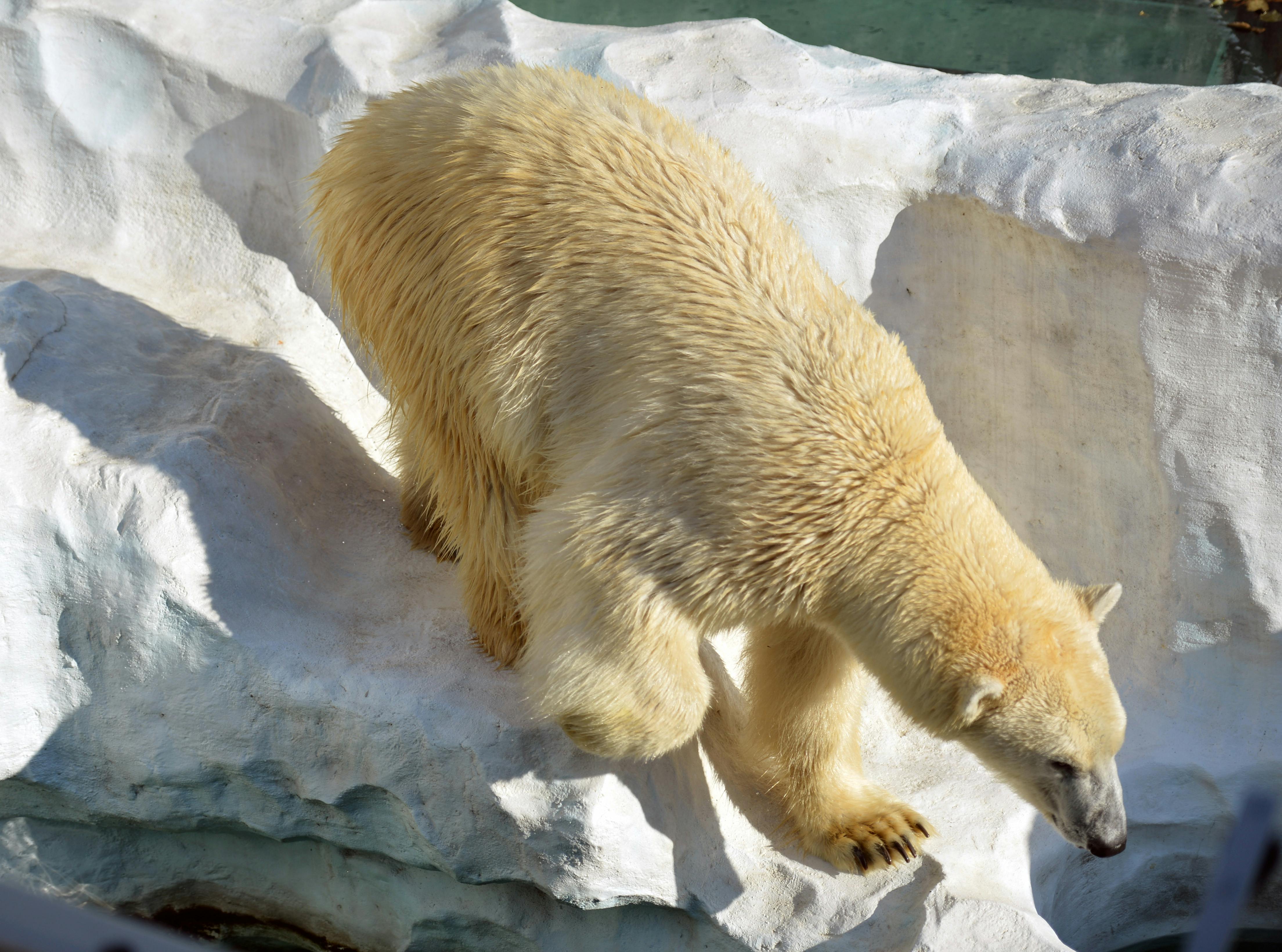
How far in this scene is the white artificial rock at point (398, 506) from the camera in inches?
133

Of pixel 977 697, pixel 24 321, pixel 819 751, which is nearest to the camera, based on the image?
pixel 977 697

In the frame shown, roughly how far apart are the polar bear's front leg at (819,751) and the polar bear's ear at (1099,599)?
636 mm

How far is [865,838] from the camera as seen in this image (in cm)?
338

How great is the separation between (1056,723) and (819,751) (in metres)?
0.84

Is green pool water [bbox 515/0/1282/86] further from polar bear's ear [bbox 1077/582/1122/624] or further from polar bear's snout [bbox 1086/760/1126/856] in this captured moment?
polar bear's snout [bbox 1086/760/1126/856]

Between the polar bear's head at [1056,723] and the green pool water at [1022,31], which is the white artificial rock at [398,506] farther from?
the green pool water at [1022,31]

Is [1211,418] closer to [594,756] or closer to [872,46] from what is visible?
[594,756]

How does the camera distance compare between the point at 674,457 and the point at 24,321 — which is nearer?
the point at 674,457

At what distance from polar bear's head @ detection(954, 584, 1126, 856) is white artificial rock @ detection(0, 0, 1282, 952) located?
2.09ft

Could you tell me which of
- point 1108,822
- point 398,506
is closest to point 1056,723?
point 1108,822

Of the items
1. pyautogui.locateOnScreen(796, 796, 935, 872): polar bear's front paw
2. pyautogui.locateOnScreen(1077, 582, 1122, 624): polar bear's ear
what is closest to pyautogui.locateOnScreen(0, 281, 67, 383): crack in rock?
pyautogui.locateOnScreen(796, 796, 935, 872): polar bear's front paw

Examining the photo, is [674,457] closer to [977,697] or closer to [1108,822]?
[977,697]

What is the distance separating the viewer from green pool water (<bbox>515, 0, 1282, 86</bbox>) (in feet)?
26.3

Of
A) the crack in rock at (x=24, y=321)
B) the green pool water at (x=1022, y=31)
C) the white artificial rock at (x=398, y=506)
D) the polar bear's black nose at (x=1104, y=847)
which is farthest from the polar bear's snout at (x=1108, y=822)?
the green pool water at (x=1022, y=31)
